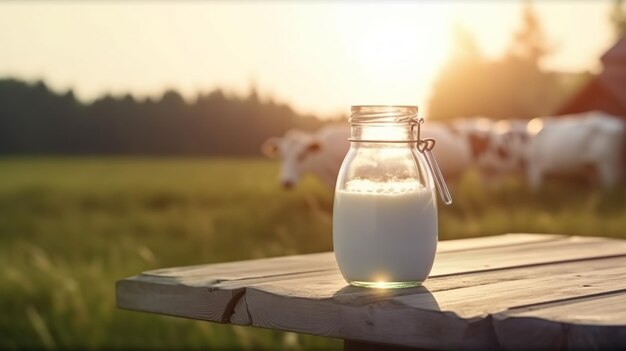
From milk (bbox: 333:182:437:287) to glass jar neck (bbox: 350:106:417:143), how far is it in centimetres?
8

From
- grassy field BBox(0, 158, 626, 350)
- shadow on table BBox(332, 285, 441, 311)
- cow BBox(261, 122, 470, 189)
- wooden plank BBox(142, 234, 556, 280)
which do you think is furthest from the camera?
cow BBox(261, 122, 470, 189)

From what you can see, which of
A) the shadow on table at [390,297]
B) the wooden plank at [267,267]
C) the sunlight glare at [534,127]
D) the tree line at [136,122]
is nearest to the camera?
the shadow on table at [390,297]

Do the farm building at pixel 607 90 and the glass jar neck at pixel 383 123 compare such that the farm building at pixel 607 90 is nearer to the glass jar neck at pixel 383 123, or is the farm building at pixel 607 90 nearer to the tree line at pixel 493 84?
the glass jar neck at pixel 383 123

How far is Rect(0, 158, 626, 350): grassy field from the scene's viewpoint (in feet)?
13.7

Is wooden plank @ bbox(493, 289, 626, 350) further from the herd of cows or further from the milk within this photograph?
the herd of cows

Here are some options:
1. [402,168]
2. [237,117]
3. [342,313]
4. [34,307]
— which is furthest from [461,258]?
[237,117]

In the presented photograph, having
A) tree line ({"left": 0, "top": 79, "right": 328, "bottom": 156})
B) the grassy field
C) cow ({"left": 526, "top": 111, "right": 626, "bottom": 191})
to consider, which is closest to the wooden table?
the grassy field

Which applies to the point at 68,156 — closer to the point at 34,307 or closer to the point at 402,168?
the point at 34,307

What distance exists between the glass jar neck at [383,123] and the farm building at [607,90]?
9602 mm

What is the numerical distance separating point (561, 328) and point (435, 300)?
0.23 m

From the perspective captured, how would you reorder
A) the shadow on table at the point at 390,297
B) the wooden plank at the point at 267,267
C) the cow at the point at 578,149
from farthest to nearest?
the cow at the point at 578,149, the wooden plank at the point at 267,267, the shadow on table at the point at 390,297

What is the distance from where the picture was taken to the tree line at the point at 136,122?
25859mm

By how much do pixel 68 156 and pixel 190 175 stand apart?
10.1 metres

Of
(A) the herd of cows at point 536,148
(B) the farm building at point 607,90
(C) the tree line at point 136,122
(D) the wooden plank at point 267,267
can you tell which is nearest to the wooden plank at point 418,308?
(D) the wooden plank at point 267,267
